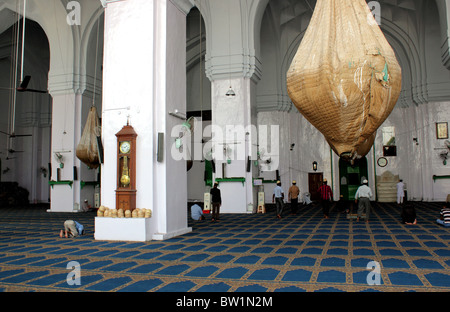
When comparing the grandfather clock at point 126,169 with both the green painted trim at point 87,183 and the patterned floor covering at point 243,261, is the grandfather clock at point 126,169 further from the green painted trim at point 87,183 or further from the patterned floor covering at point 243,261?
the green painted trim at point 87,183

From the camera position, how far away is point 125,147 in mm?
6094

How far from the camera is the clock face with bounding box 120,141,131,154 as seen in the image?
6068mm

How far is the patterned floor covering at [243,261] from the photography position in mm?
3142

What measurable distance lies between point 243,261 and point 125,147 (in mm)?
3075

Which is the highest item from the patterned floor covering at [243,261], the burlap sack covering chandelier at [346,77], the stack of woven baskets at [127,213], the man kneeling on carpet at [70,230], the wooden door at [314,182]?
the burlap sack covering chandelier at [346,77]

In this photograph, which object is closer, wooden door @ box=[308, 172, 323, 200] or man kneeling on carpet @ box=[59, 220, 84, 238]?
man kneeling on carpet @ box=[59, 220, 84, 238]

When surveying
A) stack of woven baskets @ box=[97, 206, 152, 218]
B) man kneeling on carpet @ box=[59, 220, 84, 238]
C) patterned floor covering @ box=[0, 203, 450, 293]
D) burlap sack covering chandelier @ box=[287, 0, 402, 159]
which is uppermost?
burlap sack covering chandelier @ box=[287, 0, 402, 159]

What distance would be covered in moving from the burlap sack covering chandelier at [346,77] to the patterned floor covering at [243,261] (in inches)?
61.6

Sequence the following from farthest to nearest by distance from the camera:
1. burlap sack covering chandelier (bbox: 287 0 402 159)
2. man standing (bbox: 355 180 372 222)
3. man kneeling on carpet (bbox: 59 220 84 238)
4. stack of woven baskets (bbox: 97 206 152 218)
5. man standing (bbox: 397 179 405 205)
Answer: man standing (bbox: 397 179 405 205), man standing (bbox: 355 180 372 222), man kneeling on carpet (bbox: 59 220 84 238), stack of woven baskets (bbox: 97 206 152 218), burlap sack covering chandelier (bbox: 287 0 402 159)

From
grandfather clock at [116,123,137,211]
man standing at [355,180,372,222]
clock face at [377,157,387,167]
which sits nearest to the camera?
grandfather clock at [116,123,137,211]

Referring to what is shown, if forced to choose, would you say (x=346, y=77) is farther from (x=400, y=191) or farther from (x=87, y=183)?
(x=87, y=183)

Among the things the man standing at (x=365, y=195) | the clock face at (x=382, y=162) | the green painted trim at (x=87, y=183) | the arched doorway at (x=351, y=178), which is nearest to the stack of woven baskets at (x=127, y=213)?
the man standing at (x=365, y=195)

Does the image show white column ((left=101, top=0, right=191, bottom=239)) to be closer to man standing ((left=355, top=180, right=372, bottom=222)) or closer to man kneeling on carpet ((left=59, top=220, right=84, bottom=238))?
man kneeling on carpet ((left=59, top=220, right=84, bottom=238))

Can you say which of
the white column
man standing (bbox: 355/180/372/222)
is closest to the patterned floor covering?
the white column
